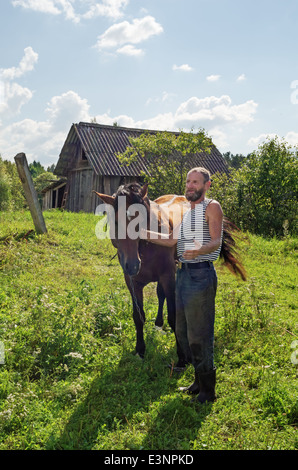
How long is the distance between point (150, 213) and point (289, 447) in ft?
8.52

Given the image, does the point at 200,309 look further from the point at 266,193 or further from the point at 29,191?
the point at 266,193

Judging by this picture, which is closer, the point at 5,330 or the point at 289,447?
the point at 289,447

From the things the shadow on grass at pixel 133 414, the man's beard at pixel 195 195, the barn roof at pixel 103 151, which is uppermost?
the barn roof at pixel 103 151

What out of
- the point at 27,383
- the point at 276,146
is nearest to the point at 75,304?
the point at 27,383

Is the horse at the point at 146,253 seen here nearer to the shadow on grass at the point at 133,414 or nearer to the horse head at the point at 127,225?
the horse head at the point at 127,225

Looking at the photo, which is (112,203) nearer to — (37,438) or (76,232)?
(37,438)

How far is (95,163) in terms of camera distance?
63.6ft

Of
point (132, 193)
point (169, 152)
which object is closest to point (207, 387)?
point (132, 193)

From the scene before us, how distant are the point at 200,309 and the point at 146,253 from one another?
118 cm

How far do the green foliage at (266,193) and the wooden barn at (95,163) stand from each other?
4891 mm

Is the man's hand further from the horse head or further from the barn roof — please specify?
the barn roof

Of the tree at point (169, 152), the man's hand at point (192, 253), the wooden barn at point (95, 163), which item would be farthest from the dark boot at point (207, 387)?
the wooden barn at point (95, 163)

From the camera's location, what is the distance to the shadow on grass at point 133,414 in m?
2.95

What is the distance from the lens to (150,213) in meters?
4.09
